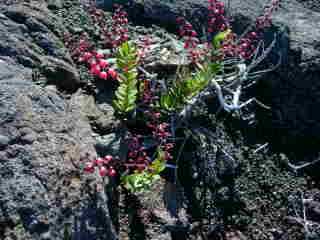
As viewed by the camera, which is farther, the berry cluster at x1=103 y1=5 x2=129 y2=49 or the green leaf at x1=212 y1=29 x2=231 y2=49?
the berry cluster at x1=103 y1=5 x2=129 y2=49

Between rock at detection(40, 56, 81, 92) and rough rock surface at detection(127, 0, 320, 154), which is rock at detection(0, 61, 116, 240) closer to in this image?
rock at detection(40, 56, 81, 92)

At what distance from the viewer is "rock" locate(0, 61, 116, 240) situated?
199 centimetres

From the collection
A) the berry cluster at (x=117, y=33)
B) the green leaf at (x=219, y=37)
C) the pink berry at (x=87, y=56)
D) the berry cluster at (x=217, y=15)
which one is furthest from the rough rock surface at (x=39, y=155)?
the berry cluster at (x=217, y=15)

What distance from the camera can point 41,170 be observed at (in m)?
2.12

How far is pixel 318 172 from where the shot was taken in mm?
3387

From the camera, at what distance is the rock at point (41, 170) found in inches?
78.5

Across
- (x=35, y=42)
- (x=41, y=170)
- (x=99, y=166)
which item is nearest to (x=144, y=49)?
(x=35, y=42)

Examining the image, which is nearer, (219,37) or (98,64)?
(98,64)

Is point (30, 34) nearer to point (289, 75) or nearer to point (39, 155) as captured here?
point (39, 155)

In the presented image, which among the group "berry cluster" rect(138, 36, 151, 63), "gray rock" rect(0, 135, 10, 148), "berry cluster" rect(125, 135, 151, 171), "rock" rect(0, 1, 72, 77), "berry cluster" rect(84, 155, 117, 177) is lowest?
"berry cluster" rect(125, 135, 151, 171)

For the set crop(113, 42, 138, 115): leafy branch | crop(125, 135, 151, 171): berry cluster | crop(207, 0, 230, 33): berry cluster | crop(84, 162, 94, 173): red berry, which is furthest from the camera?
crop(207, 0, 230, 33): berry cluster

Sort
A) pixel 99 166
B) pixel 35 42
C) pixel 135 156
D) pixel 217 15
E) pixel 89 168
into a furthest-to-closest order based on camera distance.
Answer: pixel 217 15, pixel 35 42, pixel 135 156, pixel 99 166, pixel 89 168

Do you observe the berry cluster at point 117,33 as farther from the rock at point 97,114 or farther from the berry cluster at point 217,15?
the berry cluster at point 217,15

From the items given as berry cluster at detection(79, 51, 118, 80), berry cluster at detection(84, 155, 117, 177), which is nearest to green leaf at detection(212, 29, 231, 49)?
berry cluster at detection(79, 51, 118, 80)
